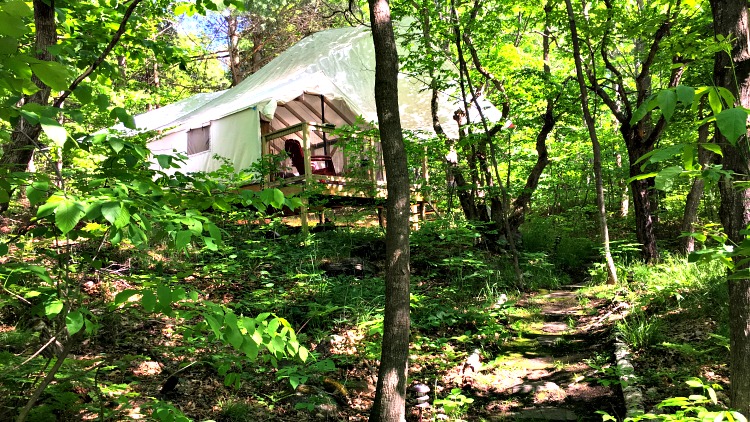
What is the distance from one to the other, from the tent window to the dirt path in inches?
317

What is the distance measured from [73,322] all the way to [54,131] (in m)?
0.65

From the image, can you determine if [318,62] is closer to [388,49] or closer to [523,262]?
[523,262]

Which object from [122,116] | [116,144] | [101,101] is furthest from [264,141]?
[116,144]

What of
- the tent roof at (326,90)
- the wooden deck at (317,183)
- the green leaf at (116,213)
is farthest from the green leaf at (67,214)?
the tent roof at (326,90)

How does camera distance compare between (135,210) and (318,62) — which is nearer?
(135,210)

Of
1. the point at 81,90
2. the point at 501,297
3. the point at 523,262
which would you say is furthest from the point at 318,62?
the point at 81,90

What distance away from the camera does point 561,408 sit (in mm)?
3760

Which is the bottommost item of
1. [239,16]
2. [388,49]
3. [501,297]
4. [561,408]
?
[561,408]

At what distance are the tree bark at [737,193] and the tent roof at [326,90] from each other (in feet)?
23.2

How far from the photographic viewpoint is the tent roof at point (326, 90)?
10.1 metres

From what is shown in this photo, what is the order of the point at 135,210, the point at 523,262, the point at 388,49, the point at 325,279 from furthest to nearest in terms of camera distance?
the point at 523,262 < the point at 325,279 < the point at 388,49 < the point at 135,210

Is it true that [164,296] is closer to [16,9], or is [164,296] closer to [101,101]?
[16,9]

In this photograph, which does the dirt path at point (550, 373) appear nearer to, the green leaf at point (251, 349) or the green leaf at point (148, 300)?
the green leaf at point (251, 349)

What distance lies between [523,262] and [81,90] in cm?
772
